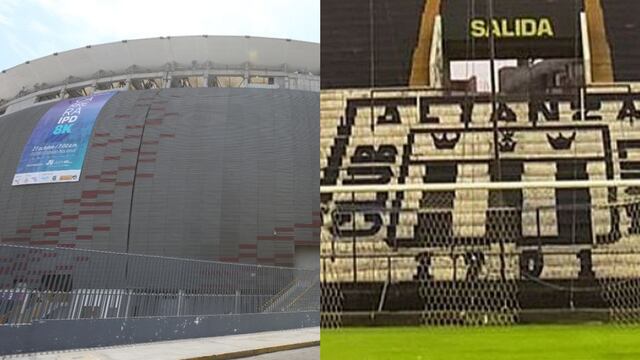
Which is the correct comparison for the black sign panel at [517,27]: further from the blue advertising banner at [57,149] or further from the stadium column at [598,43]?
the blue advertising banner at [57,149]

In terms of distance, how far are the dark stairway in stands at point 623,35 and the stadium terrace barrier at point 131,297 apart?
875 cm

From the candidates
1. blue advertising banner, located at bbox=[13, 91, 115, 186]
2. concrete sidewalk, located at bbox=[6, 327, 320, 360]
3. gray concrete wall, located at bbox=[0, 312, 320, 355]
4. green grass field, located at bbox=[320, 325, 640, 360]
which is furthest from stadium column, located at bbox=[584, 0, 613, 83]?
blue advertising banner, located at bbox=[13, 91, 115, 186]

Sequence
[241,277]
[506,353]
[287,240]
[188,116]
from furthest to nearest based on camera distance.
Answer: [188,116], [287,240], [241,277], [506,353]

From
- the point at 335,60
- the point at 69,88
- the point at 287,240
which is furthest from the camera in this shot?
the point at 69,88

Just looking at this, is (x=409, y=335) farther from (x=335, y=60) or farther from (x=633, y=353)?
(x=335, y=60)

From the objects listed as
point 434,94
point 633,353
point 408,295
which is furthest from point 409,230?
point 633,353

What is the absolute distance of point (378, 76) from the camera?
12.8 feet

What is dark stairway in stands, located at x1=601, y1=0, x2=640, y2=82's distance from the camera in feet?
12.7

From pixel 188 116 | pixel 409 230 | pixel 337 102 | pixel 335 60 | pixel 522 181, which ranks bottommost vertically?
pixel 409 230

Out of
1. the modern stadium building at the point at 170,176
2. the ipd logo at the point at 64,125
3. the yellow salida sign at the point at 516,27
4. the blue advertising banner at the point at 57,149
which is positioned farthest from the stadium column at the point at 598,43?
the ipd logo at the point at 64,125

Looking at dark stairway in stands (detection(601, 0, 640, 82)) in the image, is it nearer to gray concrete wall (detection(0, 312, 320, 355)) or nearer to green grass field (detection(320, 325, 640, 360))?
green grass field (detection(320, 325, 640, 360))

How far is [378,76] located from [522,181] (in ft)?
3.76

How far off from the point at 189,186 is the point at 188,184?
0.43 feet

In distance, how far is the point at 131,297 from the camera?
38.8ft
